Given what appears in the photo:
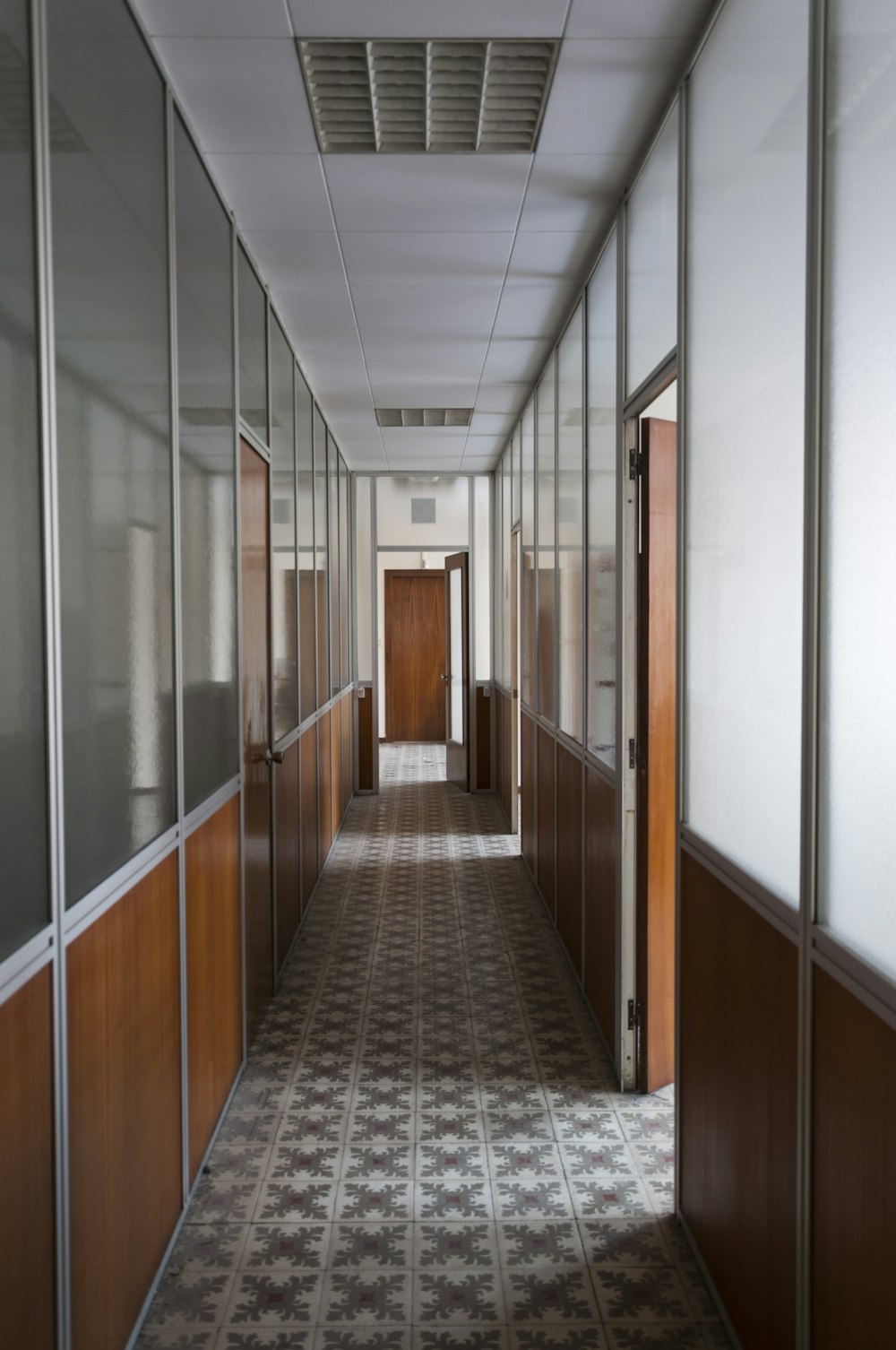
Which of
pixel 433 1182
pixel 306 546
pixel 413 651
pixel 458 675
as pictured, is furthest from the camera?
pixel 413 651

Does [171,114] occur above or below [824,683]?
above

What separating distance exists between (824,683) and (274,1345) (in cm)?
183

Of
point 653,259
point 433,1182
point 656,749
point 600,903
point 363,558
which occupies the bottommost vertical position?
point 433,1182

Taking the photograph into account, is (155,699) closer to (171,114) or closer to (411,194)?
(171,114)

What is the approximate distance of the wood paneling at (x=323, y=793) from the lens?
6492 mm

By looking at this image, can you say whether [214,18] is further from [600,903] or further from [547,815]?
[547,815]

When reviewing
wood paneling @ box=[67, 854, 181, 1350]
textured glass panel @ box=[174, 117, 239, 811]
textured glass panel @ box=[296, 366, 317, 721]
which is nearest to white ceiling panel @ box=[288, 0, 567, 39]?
textured glass panel @ box=[174, 117, 239, 811]

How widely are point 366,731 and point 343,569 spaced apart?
5.77 ft

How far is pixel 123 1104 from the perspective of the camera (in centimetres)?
221

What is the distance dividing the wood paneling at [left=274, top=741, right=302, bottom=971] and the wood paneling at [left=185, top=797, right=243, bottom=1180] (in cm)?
98

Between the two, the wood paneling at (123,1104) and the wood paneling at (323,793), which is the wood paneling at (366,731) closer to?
the wood paneling at (323,793)

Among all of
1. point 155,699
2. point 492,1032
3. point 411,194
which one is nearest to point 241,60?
point 411,194

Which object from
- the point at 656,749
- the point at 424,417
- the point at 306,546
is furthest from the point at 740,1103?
the point at 424,417

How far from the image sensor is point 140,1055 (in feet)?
7.75
